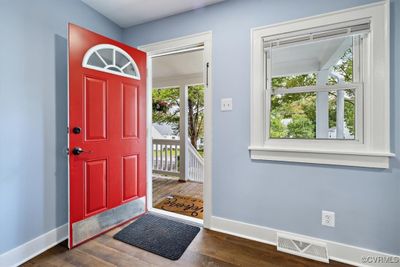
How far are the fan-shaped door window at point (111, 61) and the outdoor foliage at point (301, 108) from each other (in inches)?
63.8

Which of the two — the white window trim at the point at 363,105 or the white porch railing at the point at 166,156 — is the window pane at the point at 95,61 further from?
the white porch railing at the point at 166,156

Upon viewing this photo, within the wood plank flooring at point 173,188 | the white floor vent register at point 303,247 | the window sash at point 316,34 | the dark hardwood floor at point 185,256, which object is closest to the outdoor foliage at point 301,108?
the window sash at point 316,34

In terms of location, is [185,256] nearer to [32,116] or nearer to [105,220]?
[105,220]

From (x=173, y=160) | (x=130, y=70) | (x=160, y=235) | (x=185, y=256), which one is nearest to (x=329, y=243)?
(x=185, y=256)

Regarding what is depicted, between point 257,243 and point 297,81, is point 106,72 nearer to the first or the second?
point 297,81

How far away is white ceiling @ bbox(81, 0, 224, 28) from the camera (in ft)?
6.70

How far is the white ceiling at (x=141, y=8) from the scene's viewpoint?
6.70ft

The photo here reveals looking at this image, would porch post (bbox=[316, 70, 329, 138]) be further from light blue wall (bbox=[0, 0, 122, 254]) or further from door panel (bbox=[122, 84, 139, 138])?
light blue wall (bbox=[0, 0, 122, 254])

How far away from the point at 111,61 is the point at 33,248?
1.90 meters

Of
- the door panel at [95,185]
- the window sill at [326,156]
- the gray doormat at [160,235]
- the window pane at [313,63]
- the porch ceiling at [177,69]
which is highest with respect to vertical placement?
the porch ceiling at [177,69]

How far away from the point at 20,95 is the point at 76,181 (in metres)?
0.86

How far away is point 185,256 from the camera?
167 centimetres

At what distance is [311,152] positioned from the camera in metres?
1.70

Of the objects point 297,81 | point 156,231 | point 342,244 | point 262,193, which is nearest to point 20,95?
point 156,231
